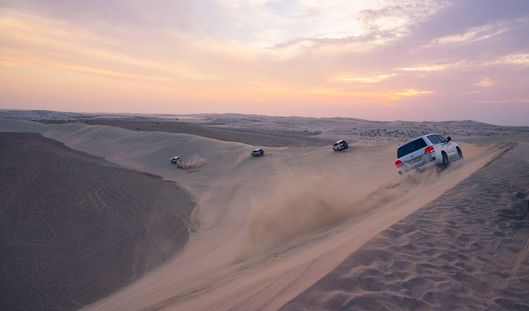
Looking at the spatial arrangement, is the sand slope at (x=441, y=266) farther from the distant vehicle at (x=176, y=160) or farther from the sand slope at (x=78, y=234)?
the distant vehicle at (x=176, y=160)

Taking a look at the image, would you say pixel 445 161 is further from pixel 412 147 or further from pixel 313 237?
pixel 313 237

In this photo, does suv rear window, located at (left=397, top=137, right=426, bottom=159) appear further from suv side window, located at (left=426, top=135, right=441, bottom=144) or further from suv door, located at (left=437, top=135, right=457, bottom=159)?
suv door, located at (left=437, top=135, right=457, bottom=159)

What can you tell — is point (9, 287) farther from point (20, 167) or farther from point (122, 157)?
point (122, 157)

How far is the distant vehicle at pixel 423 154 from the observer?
38.9 feet

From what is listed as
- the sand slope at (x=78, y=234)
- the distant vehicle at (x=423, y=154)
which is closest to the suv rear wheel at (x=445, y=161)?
the distant vehicle at (x=423, y=154)

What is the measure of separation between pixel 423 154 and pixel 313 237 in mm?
6531

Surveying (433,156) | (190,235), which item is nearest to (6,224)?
(190,235)

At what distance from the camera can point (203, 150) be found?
35.3 meters

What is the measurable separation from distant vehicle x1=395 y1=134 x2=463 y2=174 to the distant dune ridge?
0.40 meters

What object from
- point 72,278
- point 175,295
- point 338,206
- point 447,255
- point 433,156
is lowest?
point 72,278

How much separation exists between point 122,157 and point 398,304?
3819 centimetres

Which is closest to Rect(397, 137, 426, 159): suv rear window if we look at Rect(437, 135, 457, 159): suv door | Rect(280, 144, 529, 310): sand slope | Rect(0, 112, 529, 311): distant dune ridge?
Rect(0, 112, 529, 311): distant dune ridge

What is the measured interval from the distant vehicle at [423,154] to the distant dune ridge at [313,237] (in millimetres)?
396

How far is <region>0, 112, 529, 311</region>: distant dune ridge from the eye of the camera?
3.95 meters
